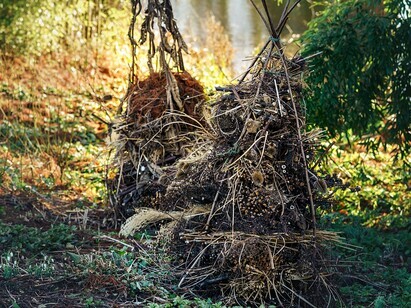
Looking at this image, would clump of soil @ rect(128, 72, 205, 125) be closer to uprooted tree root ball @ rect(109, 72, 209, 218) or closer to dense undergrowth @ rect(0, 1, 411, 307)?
uprooted tree root ball @ rect(109, 72, 209, 218)

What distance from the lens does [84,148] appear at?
11.4 meters

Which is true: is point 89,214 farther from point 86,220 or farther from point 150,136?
point 150,136

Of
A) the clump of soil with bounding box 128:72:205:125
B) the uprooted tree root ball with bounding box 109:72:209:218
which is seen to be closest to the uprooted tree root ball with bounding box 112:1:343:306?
the uprooted tree root ball with bounding box 109:72:209:218

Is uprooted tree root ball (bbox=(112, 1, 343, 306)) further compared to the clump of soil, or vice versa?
the clump of soil

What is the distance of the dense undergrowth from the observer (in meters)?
5.45

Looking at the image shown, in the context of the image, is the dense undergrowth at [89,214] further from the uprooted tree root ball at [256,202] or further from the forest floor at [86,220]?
the uprooted tree root ball at [256,202]

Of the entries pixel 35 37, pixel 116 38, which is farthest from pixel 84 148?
pixel 116 38

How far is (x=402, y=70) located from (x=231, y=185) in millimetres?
3445

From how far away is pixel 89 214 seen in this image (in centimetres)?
799

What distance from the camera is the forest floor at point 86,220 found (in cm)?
543

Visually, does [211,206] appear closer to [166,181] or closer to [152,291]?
[152,291]

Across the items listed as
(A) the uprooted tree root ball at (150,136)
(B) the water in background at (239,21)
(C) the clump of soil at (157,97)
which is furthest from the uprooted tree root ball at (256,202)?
(B) the water in background at (239,21)

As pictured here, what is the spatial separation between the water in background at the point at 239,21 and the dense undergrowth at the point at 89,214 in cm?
190

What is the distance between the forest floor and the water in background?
11.7 ft
